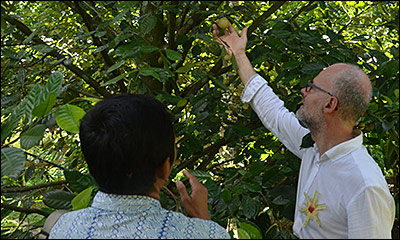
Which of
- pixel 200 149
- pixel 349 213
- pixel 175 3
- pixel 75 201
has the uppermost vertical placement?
pixel 175 3

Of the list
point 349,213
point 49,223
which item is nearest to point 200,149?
point 349,213

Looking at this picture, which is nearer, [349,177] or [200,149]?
[349,177]

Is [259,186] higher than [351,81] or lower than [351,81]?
lower

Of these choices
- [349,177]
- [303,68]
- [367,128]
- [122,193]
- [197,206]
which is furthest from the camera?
[367,128]

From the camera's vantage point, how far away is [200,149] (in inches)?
85.4

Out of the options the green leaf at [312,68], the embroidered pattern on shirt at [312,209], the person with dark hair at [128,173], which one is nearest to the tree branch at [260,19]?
the green leaf at [312,68]

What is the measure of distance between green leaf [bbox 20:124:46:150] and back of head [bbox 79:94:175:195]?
0.40 ft

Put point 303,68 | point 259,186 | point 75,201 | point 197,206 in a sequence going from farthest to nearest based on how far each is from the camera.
Result: point 303,68 < point 259,186 < point 197,206 < point 75,201

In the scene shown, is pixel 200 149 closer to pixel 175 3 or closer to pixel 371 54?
pixel 175 3

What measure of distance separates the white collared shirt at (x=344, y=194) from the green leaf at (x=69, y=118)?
85 cm

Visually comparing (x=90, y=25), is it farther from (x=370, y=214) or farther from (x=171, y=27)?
(x=370, y=214)

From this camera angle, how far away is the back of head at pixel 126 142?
1129 mm

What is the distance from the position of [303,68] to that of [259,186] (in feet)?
1.65

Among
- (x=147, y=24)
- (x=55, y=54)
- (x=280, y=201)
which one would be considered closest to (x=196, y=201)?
(x=280, y=201)
